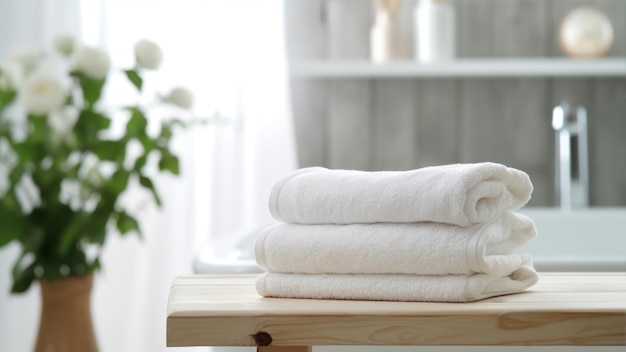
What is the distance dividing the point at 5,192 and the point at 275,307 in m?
1.05

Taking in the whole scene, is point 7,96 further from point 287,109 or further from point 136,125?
point 287,109

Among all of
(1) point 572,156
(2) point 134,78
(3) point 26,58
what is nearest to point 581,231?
(1) point 572,156

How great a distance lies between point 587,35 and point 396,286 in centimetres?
199

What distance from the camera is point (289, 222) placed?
3.43ft

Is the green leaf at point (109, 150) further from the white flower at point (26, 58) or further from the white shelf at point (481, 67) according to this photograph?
the white shelf at point (481, 67)

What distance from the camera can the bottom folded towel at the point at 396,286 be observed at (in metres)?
0.91

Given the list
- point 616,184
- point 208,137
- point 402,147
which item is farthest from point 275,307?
point 616,184

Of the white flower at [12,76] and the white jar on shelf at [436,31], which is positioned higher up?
the white jar on shelf at [436,31]

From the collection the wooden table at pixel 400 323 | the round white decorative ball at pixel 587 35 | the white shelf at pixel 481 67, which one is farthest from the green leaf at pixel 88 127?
the round white decorative ball at pixel 587 35

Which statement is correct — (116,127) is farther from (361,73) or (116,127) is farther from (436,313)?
(436,313)

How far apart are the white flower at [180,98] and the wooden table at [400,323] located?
846 mm

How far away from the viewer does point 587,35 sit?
270cm

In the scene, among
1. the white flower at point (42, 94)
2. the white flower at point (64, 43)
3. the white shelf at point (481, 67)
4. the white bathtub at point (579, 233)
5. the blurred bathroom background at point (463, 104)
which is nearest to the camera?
the white flower at point (42, 94)

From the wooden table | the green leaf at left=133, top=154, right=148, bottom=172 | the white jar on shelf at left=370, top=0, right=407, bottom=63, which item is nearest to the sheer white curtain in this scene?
the white jar on shelf at left=370, top=0, right=407, bottom=63
